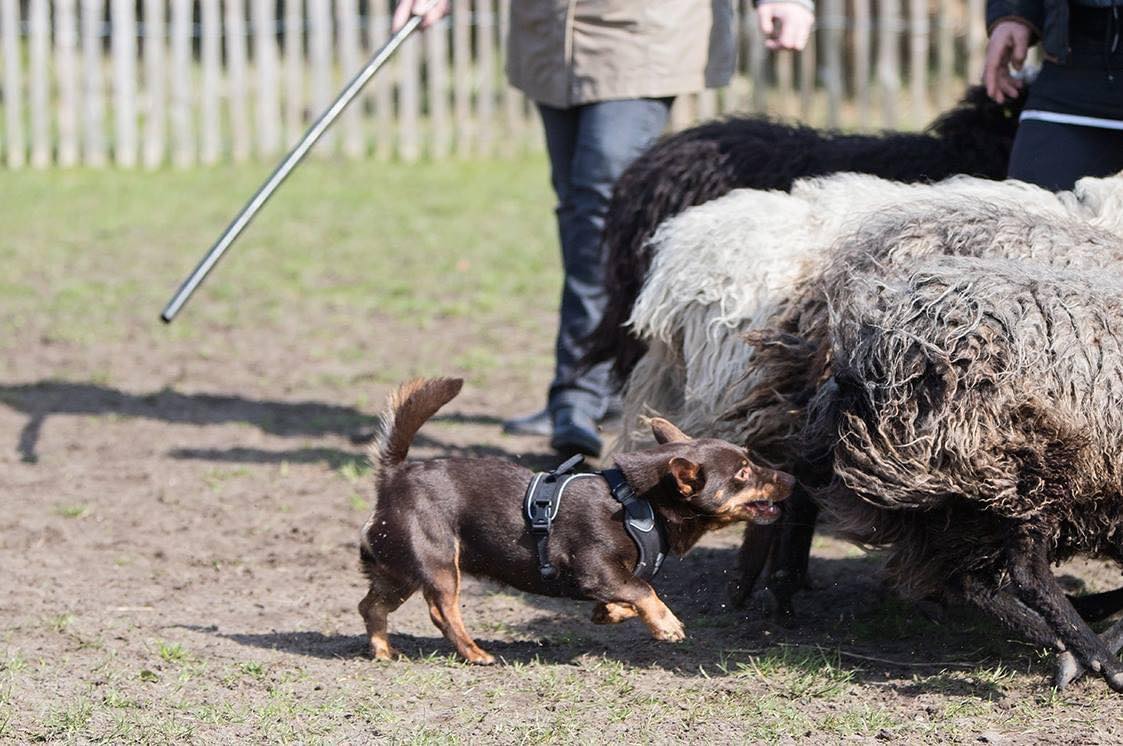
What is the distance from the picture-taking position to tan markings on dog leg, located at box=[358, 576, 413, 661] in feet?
12.3

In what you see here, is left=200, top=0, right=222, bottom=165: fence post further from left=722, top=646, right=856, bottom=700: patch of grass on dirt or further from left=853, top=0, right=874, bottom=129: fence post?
left=722, top=646, right=856, bottom=700: patch of grass on dirt

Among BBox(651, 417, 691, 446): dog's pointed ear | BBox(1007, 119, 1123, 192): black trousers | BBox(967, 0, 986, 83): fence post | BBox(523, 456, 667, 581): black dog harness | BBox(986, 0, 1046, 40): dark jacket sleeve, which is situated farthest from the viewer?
BBox(967, 0, 986, 83): fence post

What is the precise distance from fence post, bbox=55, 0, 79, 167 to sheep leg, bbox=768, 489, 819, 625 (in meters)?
10.7

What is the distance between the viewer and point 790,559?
4.05 m

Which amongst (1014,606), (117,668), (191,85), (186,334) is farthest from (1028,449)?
(191,85)

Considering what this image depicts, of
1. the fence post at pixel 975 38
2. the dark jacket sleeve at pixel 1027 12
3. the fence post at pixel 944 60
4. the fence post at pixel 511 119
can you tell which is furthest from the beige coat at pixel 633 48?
the fence post at pixel 975 38

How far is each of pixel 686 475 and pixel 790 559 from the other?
0.68 m

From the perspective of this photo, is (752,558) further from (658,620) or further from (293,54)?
(293,54)

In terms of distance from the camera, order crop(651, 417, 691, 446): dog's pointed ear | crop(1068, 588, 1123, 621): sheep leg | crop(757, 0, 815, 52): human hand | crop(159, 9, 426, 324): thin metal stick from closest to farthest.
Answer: crop(1068, 588, 1123, 621): sheep leg
crop(651, 417, 691, 446): dog's pointed ear
crop(159, 9, 426, 324): thin metal stick
crop(757, 0, 815, 52): human hand

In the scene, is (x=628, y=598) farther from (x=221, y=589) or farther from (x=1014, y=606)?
(x=221, y=589)

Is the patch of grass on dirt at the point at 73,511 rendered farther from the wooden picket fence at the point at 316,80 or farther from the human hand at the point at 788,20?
the wooden picket fence at the point at 316,80

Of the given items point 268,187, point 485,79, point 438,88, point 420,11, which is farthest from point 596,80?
point 438,88

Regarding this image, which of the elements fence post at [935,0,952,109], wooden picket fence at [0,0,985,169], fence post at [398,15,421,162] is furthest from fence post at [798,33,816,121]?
fence post at [398,15,421,162]

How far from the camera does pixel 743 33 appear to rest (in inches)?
546
